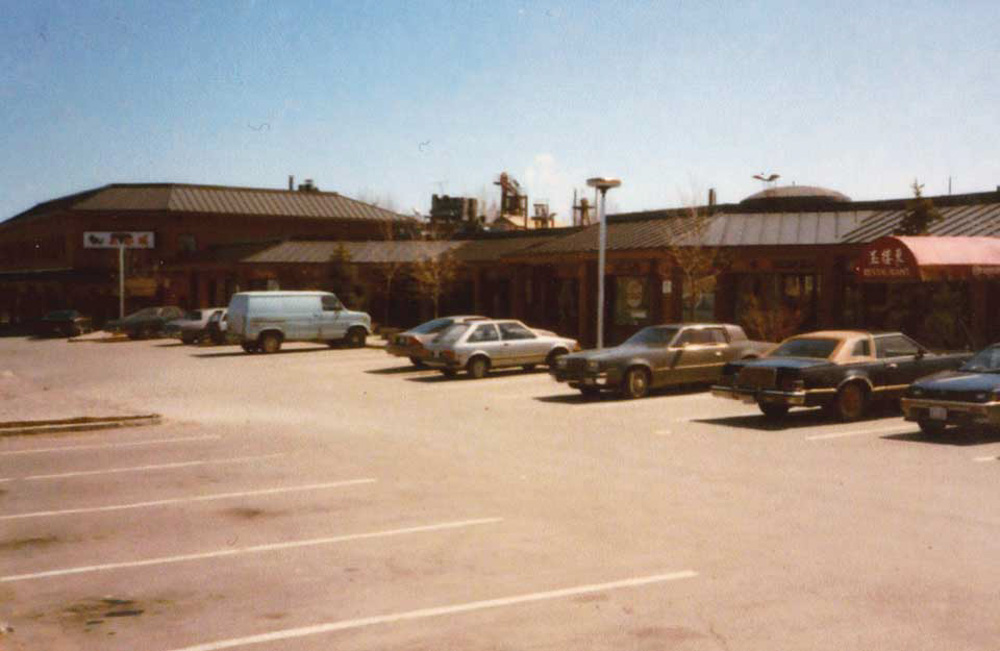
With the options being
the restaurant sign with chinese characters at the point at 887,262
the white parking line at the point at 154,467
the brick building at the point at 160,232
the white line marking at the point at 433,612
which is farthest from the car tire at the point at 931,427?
the brick building at the point at 160,232

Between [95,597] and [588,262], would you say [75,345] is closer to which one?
[588,262]

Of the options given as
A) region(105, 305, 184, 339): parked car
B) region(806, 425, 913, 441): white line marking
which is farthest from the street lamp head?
region(105, 305, 184, 339): parked car

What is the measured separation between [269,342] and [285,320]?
3.10ft

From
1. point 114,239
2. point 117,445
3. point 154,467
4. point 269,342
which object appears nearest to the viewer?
point 154,467

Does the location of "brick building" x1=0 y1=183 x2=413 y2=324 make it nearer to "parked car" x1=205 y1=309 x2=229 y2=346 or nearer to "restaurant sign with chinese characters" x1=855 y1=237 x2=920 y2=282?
"parked car" x1=205 y1=309 x2=229 y2=346

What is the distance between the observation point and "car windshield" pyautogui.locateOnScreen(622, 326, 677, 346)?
21.3 meters

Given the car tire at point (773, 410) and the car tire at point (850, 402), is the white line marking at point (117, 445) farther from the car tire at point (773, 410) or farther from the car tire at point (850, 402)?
the car tire at point (850, 402)

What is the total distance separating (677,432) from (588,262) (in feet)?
71.1

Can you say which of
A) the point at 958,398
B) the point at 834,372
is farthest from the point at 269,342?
the point at 958,398

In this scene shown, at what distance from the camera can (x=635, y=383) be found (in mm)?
20453

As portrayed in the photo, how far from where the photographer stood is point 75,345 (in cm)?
4266

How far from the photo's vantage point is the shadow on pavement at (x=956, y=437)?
47.5 ft

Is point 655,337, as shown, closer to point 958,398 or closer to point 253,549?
point 958,398

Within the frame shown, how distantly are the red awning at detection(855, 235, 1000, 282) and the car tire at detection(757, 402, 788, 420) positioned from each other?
634cm
